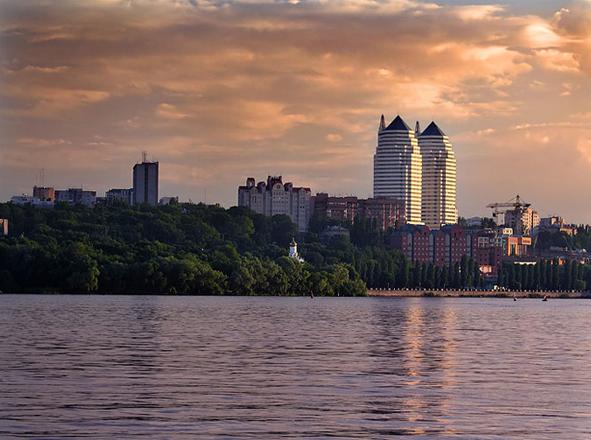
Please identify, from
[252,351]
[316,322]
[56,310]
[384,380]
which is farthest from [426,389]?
[56,310]

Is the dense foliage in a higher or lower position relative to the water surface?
higher

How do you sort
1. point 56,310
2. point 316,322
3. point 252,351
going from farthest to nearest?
→ point 56,310
point 316,322
point 252,351

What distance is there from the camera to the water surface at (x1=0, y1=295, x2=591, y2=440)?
103 feet

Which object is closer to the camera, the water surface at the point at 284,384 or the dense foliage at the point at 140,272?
the water surface at the point at 284,384

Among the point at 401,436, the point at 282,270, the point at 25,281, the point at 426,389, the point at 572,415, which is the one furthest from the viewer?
the point at 282,270

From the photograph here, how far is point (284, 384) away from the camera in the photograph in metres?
40.5

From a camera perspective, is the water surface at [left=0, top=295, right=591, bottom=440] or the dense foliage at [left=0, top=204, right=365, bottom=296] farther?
the dense foliage at [left=0, top=204, right=365, bottom=296]

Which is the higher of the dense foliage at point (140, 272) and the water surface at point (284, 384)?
the dense foliage at point (140, 272)

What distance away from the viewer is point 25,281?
154000 mm

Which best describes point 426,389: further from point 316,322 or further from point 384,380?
point 316,322

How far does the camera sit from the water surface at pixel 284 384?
31391 mm

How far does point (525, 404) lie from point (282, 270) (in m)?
139

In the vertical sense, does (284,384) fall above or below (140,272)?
below

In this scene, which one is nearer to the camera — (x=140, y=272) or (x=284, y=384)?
(x=284, y=384)
